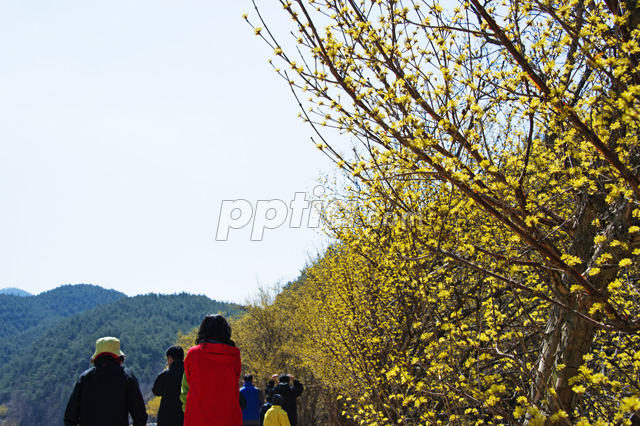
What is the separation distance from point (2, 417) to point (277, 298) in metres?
105

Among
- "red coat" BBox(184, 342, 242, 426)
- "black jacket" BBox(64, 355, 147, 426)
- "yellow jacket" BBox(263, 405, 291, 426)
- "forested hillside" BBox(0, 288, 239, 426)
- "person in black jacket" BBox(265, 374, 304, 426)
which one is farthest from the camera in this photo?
"forested hillside" BBox(0, 288, 239, 426)

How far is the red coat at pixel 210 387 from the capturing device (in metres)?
4.38

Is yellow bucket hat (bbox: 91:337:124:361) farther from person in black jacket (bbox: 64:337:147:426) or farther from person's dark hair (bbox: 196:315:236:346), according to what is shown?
person's dark hair (bbox: 196:315:236:346)

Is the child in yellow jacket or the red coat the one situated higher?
the red coat

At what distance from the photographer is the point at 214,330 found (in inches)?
178

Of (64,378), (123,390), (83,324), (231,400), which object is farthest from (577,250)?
(83,324)

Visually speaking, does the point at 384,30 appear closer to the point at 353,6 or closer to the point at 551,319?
the point at 353,6

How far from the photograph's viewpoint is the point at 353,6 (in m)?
2.96

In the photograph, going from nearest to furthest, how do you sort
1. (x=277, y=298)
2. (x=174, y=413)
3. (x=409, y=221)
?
1. (x=409, y=221)
2. (x=174, y=413)
3. (x=277, y=298)

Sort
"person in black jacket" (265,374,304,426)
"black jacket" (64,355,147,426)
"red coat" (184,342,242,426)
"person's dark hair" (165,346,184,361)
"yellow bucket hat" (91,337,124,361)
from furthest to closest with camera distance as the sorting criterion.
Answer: "person in black jacket" (265,374,304,426)
"person's dark hair" (165,346,184,361)
"yellow bucket hat" (91,337,124,361)
"black jacket" (64,355,147,426)
"red coat" (184,342,242,426)

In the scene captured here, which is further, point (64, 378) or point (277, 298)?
point (64, 378)

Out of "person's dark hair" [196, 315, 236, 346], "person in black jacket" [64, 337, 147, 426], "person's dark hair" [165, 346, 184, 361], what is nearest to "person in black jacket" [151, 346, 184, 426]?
"person's dark hair" [165, 346, 184, 361]

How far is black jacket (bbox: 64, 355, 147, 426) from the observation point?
15.3 ft

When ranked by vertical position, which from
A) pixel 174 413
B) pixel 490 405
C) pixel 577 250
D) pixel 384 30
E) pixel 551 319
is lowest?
A: pixel 174 413
